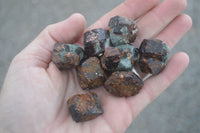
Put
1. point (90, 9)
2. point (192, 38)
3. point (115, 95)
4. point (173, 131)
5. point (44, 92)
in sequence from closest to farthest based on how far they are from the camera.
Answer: point (44, 92), point (115, 95), point (173, 131), point (192, 38), point (90, 9)

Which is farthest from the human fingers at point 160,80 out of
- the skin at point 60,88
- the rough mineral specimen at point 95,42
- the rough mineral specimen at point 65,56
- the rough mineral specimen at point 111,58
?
the rough mineral specimen at point 65,56

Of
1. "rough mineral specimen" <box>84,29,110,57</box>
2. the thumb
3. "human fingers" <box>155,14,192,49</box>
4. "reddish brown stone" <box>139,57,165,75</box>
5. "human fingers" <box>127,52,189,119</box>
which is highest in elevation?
the thumb

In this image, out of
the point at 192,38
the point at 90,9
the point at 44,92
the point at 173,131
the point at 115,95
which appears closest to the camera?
the point at 44,92

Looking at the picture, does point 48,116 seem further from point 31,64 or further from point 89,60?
point 89,60

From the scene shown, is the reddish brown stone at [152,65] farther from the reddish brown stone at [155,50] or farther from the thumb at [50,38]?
the thumb at [50,38]

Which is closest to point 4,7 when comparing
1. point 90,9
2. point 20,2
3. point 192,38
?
point 20,2

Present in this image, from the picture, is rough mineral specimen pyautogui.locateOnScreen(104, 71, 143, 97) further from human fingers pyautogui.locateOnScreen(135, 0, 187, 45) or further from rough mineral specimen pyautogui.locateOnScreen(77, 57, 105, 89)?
human fingers pyautogui.locateOnScreen(135, 0, 187, 45)

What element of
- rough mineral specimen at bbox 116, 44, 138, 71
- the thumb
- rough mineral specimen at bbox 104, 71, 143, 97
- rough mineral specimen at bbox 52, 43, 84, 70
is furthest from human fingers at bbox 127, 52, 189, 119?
the thumb
